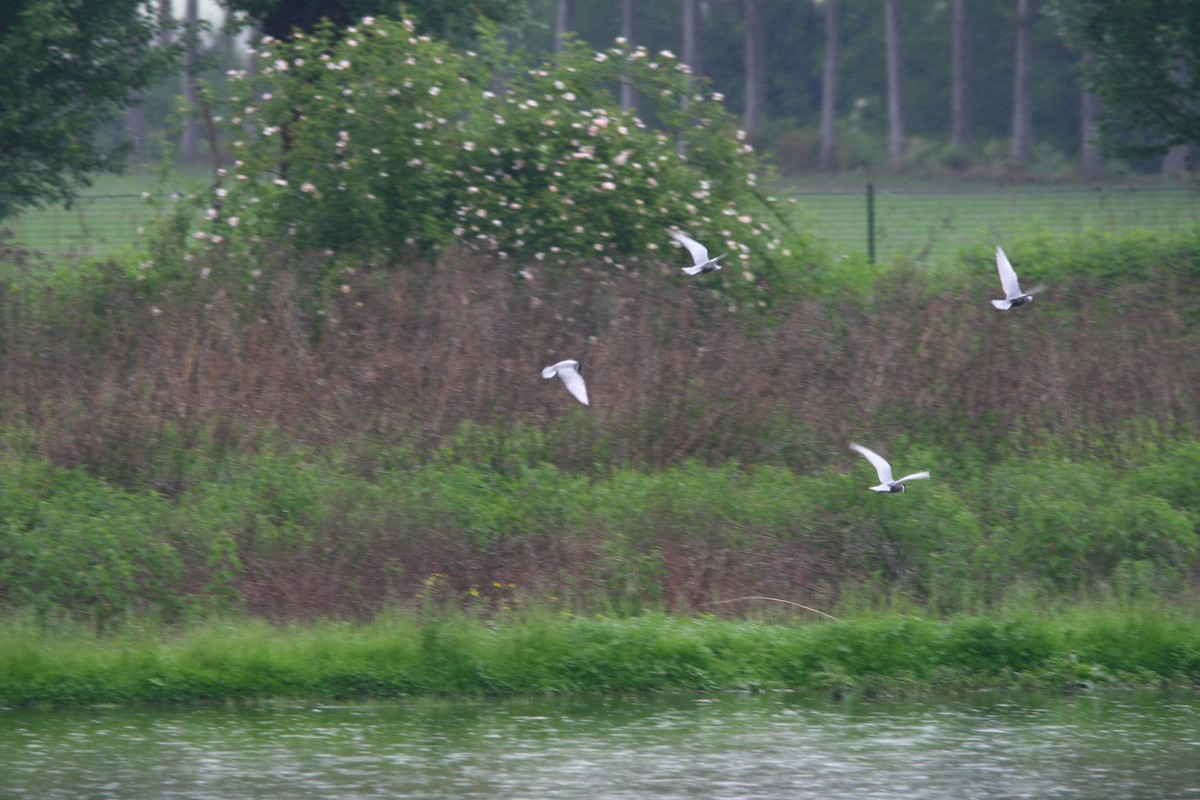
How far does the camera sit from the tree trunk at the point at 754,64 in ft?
157

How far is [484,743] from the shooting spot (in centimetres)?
848

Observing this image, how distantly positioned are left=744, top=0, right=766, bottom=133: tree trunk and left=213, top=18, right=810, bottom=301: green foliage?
32.3 meters

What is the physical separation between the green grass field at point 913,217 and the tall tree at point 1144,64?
3.86 feet

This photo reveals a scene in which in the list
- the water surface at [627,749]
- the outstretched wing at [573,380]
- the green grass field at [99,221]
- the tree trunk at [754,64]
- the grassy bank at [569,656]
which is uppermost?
the tree trunk at [754,64]

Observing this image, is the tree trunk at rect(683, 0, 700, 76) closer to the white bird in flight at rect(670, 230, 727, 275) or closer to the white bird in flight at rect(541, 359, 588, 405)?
the white bird in flight at rect(670, 230, 727, 275)

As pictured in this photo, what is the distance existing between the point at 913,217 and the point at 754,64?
25.4 m

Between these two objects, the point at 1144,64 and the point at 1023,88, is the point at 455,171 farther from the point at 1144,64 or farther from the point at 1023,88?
the point at 1023,88

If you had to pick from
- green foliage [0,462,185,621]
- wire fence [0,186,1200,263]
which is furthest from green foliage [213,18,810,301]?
green foliage [0,462,185,621]

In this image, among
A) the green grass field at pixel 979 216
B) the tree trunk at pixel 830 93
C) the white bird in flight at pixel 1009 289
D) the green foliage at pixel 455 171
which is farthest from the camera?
the tree trunk at pixel 830 93

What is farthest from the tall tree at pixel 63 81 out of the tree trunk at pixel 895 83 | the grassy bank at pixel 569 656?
the tree trunk at pixel 895 83

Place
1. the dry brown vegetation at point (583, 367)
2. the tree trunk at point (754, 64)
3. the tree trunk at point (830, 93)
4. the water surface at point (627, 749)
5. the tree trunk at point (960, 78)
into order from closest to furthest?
the water surface at point (627, 749) → the dry brown vegetation at point (583, 367) → the tree trunk at point (830, 93) → the tree trunk at point (960, 78) → the tree trunk at point (754, 64)

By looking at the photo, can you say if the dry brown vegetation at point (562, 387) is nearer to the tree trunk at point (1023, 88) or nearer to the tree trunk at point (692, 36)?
the tree trunk at point (1023, 88)

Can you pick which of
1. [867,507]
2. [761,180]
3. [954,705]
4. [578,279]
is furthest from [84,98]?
[954,705]

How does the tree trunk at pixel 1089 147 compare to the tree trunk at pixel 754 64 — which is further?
the tree trunk at pixel 754 64
